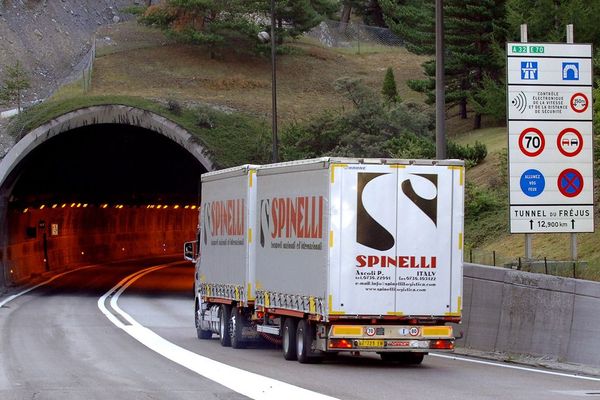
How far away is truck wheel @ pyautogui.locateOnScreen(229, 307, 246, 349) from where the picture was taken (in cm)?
2525

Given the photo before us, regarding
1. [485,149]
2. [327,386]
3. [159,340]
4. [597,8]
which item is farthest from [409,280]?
[597,8]

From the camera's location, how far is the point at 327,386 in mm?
17266

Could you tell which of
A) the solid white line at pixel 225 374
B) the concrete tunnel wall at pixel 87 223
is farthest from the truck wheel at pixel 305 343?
the concrete tunnel wall at pixel 87 223

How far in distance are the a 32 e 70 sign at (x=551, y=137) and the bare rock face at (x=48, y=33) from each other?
74.8 meters

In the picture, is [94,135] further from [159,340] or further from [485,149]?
[159,340]

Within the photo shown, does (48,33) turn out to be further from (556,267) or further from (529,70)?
(556,267)

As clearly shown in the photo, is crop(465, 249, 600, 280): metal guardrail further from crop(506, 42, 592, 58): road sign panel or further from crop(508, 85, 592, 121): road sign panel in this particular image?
crop(506, 42, 592, 58): road sign panel

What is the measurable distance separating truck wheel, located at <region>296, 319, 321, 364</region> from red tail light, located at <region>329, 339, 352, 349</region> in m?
1.11

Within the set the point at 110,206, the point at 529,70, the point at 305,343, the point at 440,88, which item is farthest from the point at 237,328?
the point at 110,206

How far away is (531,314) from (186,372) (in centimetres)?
650

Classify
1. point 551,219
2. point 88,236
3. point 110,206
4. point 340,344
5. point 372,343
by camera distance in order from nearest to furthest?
point 340,344
point 372,343
point 551,219
point 88,236
point 110,206

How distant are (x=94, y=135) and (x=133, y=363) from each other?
37.1 m

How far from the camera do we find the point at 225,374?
1914 centimetres

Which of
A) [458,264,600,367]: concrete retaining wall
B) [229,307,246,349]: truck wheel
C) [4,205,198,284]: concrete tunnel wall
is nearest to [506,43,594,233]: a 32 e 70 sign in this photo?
[458,264,600,367]: concrete retaining wall
